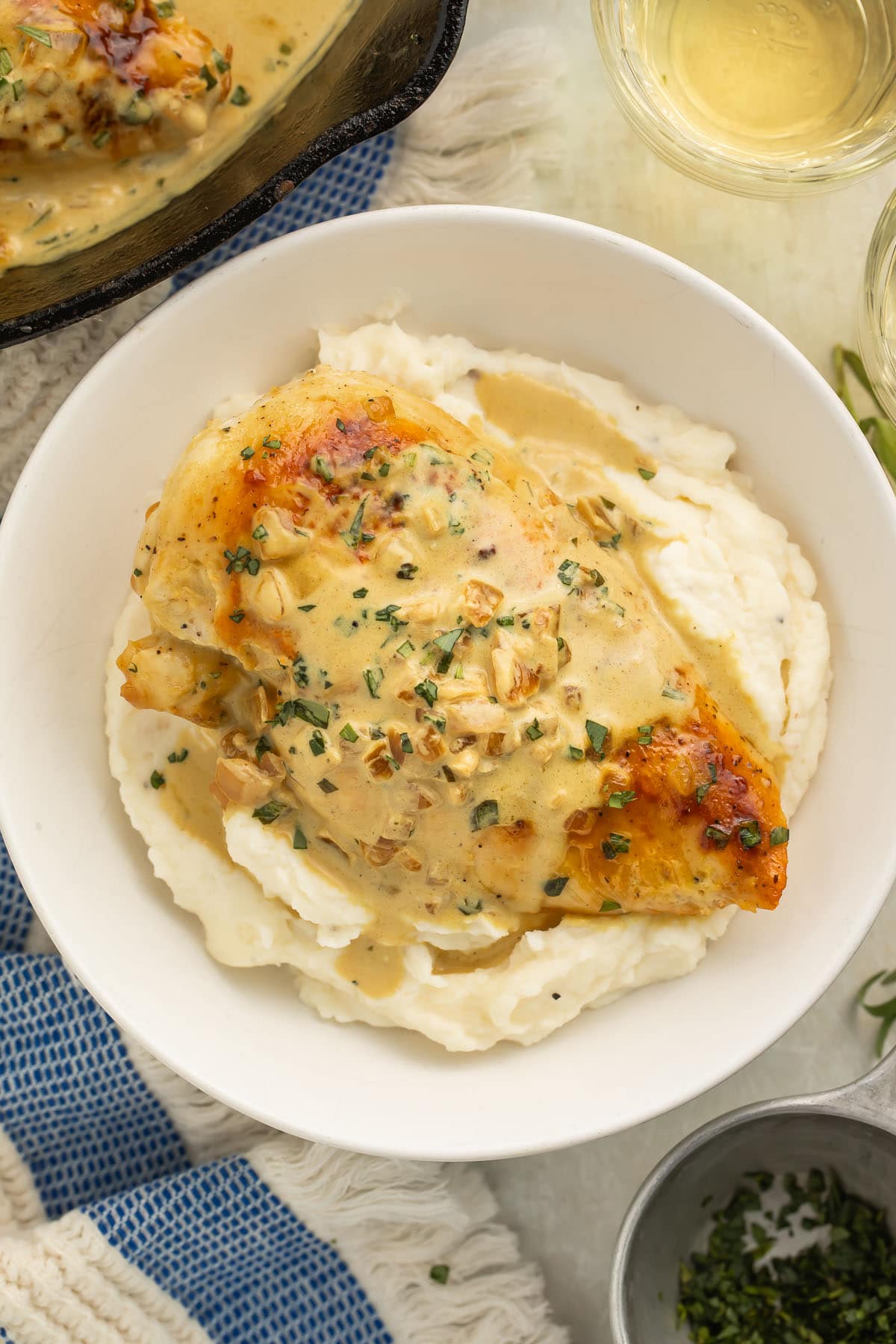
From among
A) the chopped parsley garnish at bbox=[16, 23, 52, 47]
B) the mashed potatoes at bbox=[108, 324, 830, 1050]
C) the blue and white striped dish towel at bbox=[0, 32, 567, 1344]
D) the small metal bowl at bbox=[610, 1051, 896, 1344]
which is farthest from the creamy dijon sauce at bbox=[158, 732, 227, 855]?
the chopped parsley garnish at bbox=[16, 23, 52, 47]

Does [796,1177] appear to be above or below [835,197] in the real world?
below

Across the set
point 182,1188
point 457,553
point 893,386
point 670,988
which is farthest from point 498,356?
point 182,1188

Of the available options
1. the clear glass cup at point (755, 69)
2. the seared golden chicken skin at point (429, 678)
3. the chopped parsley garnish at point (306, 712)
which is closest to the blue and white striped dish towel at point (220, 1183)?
the clear glass cup at point (755, 69)

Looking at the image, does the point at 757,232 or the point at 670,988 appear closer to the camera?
the point at 670,988

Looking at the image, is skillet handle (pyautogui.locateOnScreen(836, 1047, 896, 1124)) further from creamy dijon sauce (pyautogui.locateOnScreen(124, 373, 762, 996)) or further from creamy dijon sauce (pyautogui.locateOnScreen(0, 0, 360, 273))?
creamy dijon sauce (pyautogui.locateOnScreen(0, 0, 360, 273))

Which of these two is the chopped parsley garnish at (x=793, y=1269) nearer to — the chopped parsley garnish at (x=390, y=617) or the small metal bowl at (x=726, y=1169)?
the small metal bowl at (x=726, y=1169)

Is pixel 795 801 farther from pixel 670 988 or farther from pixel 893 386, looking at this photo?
pixel 893 386
